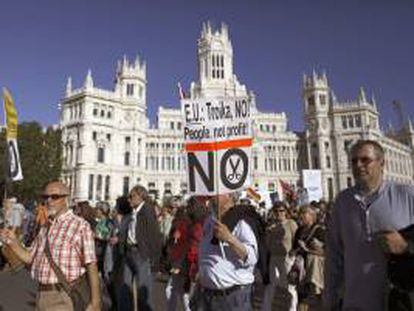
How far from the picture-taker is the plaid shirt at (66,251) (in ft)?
13.1

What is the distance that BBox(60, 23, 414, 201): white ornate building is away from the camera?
206 feet

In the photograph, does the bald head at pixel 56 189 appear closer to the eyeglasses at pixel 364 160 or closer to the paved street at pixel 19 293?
the eyeglasses at pixel 364 160

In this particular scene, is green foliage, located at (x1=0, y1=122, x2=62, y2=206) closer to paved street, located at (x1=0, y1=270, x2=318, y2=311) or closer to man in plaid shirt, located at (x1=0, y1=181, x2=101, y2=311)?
paved street, located at (x1=0, y1=270, x2=318, y2=311)

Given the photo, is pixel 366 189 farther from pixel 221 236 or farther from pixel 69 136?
pixel 69 136

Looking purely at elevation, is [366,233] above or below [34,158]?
below

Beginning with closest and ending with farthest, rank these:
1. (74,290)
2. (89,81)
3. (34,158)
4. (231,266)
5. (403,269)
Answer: (403,269), (74,290), (231,266), (34,158), (89,81)

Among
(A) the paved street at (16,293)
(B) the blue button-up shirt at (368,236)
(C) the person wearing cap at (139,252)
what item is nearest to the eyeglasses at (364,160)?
(B) the blue button-up shirt at (368,236)

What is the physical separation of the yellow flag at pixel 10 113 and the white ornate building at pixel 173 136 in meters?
50.1

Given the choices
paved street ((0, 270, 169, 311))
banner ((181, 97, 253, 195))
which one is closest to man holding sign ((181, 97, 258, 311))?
banner ((181, 97, 253, 195))

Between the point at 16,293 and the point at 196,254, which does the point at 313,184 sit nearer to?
the point at 16,293

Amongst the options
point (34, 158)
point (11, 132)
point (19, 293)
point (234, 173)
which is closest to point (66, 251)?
point (234, 173)

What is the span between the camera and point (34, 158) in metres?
45.6

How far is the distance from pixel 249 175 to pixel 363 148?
1.54 meters

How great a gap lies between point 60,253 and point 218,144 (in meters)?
2.01
